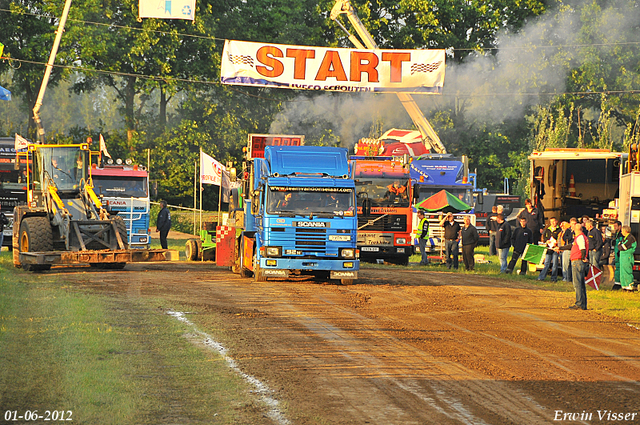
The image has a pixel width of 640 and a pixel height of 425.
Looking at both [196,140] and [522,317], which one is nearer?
[522,317]

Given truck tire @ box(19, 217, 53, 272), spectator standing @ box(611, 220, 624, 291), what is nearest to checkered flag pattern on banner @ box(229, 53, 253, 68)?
truck tire @ box(19, 217, 53, 272)

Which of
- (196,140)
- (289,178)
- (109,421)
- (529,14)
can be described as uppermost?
(529,14)

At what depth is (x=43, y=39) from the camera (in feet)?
168

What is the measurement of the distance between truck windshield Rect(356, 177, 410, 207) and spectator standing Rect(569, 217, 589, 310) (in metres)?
10.6

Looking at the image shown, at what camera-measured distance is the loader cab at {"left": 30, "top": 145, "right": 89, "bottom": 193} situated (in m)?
24.0

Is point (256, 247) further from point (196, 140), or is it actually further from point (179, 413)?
point (196, 140)

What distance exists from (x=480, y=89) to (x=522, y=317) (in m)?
40.2

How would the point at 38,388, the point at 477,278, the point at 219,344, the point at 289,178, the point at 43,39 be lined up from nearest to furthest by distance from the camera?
the point at 38,388 → the point at 219,344 → the point at 289,178 → the point at 477,278 → the point at 43,39

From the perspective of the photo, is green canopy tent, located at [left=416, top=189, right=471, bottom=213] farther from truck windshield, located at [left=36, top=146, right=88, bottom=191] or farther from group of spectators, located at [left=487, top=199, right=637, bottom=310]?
truck windshield, located at [left=36, top=146, right=88, bottom=191]

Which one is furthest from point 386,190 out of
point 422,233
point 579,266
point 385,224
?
point 579,266

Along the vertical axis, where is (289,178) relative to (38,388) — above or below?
above

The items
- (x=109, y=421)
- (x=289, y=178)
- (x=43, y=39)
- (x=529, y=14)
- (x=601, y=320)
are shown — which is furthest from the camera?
(x=529, y=14)

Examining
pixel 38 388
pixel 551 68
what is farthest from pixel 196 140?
pixel 38 388

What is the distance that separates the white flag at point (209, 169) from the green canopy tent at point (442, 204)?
24.8ft
